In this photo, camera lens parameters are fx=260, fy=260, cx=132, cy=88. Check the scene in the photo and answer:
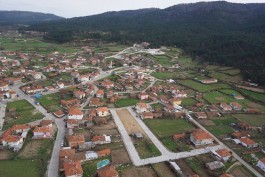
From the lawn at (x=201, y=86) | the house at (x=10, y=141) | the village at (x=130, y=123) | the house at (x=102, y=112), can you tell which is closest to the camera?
the village at (x=130, y=123)

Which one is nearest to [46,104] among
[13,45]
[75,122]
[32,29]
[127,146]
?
[75,122]

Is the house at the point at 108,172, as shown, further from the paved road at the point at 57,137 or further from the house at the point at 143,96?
the house at the point at 143,96

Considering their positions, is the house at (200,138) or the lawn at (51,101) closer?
the house at (200,138)

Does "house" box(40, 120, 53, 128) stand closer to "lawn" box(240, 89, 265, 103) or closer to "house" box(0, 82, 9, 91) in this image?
"house" box(0, 82, 9, 91)

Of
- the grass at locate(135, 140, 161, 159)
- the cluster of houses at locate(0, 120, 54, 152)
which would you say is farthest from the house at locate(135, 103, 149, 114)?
the cluster of houses at locate(0, 120, 54, 152)

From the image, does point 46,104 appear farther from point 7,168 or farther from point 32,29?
point 32,29

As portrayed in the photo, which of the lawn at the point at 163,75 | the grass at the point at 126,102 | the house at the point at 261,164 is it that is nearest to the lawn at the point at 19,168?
the grass at the point at 126,102
